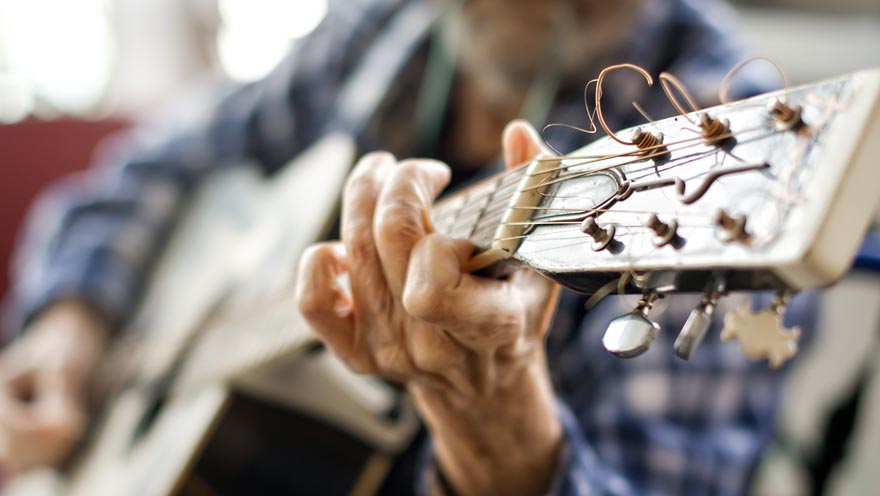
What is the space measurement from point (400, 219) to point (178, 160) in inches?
28.6

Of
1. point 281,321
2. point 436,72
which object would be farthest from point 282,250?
point 436,72

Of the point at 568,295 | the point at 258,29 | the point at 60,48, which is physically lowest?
the point at 568,295

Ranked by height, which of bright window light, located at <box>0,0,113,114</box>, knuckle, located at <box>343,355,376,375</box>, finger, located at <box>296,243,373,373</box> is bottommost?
knuckle, located at <box>343,355,376,375</box>

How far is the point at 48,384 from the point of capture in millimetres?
798

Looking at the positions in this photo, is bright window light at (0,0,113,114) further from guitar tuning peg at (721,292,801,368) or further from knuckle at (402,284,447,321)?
guitar tuning peg at (721,292,801,368)

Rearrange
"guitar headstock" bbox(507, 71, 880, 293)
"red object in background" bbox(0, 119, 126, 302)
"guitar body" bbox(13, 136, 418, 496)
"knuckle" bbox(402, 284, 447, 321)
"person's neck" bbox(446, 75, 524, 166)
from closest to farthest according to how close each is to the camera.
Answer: "guitar headstock" bbox(507, 71, 880, 293) → "knuckle" bbox(402, 284, 447, 321) → "guitar body" bbox(13, 136, 418, 496) → "person's neck" bbox(446, 75, 524, 166) → "red object in background" bbox(0, 119, 126, 302)

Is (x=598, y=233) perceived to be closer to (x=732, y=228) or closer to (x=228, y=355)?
(x=732, y=228)

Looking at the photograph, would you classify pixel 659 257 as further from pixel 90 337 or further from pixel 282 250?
pixel 90 337

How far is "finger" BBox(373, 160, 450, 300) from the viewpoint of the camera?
1.16ft

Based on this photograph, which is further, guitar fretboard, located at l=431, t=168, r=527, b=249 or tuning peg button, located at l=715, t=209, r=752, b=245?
guitar fretboard, located at l=431, t=168, r=527, b=249

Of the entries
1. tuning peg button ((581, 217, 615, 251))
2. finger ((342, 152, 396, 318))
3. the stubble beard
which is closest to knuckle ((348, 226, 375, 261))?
finger ((342, 152, 396, 318))

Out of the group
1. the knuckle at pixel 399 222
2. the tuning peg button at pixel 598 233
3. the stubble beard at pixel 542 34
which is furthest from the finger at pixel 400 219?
the stubble beard at pixel 542 34

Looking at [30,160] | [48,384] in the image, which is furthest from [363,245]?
[30,160]

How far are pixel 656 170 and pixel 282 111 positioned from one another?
812mm
